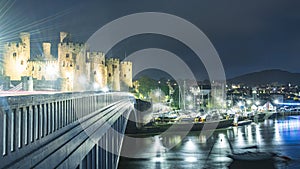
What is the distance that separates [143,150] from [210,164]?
22.2 feet

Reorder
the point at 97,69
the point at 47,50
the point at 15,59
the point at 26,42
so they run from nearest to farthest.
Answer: the point at 15,59 → the point at 26,42 → the point at 47,50 → the point at 97,69

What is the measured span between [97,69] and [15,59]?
12.3m

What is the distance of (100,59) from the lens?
49688mm

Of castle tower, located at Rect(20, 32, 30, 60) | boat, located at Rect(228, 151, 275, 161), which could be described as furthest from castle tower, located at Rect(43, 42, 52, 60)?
boat, located at Rect(228, 151, 275, 161)

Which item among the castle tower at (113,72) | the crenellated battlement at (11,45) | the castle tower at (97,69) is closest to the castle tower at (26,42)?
the crenellated battlement at (11,45)

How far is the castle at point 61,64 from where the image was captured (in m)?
38.3

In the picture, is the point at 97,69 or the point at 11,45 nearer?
the point at 11,45

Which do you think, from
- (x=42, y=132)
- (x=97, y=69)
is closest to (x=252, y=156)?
(x=42, y=132)

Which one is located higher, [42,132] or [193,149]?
[42,132]

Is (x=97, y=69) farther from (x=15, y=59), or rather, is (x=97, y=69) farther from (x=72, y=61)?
(x=15, y=59)

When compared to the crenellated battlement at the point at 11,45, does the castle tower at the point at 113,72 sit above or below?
below

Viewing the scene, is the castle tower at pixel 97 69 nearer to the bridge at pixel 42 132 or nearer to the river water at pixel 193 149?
the river water at pixel 193 149

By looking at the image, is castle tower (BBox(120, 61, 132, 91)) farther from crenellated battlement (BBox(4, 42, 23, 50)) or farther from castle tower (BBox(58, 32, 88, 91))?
crenellated battlement (BBox(4, 42, 23, 50))

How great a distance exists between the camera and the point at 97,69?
159 feet
